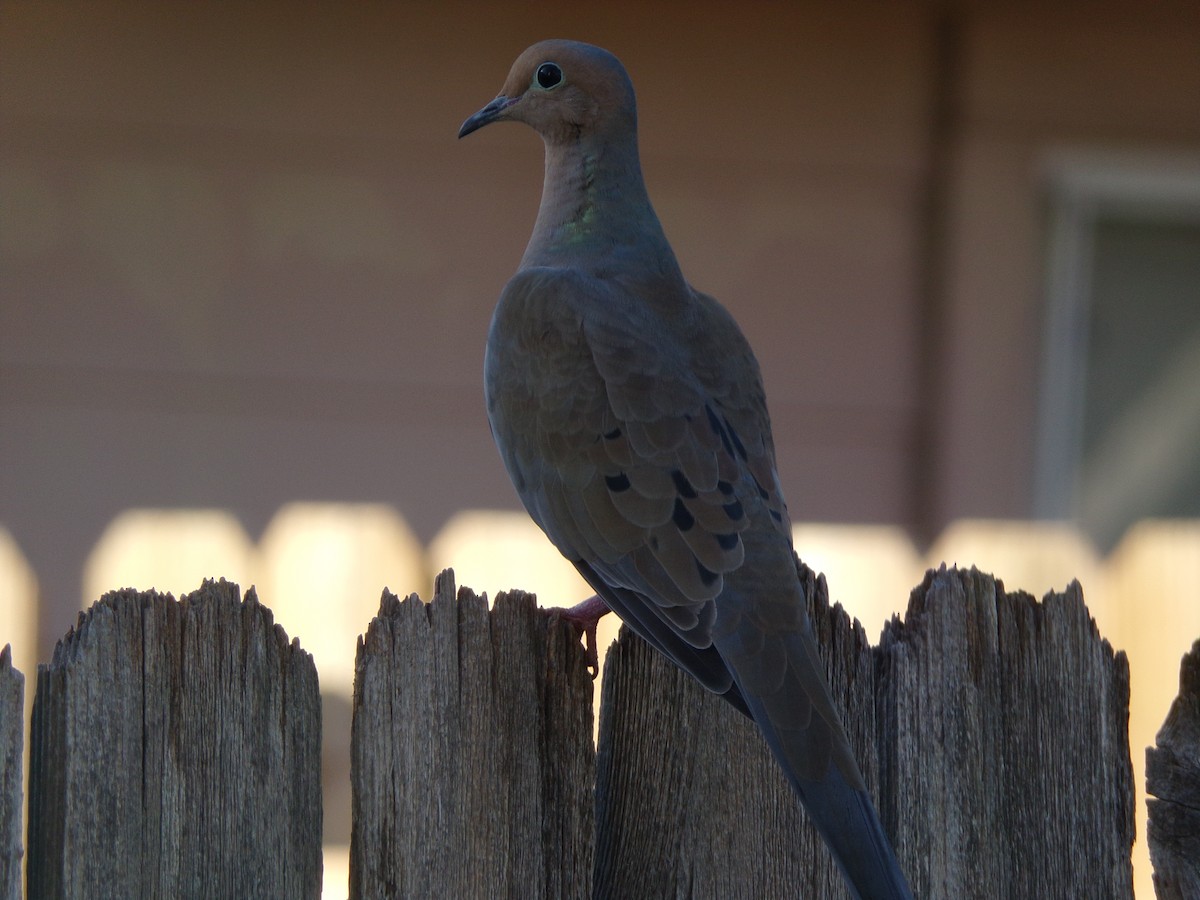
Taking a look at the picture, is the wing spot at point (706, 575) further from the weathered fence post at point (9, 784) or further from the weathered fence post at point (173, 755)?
the weathered fence post at point (9, 784)

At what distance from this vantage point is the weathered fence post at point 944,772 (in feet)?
7.11

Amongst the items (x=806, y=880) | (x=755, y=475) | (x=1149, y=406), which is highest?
(x=1149, y=406)

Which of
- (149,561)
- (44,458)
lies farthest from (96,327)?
(149,561)

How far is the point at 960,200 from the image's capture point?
17.5 ft

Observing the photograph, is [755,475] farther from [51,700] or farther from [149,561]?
[149,561]

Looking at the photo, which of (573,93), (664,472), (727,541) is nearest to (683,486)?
(664,472)

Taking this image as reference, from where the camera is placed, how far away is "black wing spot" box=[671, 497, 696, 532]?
8.21 ft

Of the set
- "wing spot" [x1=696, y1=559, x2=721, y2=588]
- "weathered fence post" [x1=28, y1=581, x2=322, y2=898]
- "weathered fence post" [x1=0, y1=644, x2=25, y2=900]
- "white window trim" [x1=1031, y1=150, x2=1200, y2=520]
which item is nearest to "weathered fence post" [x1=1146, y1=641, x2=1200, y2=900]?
"wing spot" [x1=696, y1=559, x2=721, y2=588]

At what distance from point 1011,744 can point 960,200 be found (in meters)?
3.50

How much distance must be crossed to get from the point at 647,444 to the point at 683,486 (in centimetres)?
12

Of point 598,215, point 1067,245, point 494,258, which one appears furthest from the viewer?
point 1067,245

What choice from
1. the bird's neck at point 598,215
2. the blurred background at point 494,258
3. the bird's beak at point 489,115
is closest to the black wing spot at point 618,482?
the bird's neck at point 598,215

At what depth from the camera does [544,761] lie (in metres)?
2.12

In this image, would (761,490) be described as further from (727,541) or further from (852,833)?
(852,833)
